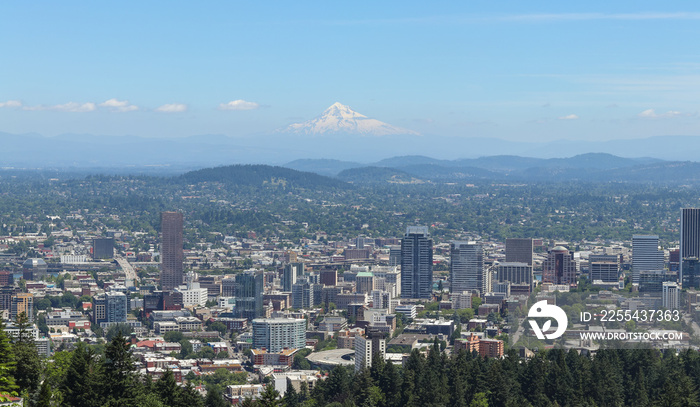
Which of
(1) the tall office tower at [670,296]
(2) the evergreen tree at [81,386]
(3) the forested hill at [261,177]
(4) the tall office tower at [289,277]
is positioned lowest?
(4) the tall office tower at [289,277]

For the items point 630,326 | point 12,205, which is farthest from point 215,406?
point 12,205

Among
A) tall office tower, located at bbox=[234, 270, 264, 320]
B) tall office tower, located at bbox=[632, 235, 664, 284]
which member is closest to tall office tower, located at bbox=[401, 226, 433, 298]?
→ tall office tower, located at bbox=[234, 270, 264, 320]

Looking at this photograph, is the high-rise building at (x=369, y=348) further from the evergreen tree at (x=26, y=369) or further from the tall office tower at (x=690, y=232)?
the tall office tower at (x=690, y=232)

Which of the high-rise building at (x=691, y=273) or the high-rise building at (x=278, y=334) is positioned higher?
the high-rise building at (x=691, y=273)

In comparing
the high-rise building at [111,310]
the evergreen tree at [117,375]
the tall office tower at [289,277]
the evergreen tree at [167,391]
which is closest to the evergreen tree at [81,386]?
the evergreen tree at [117,375]

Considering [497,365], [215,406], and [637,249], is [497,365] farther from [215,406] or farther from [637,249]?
[637,249]
